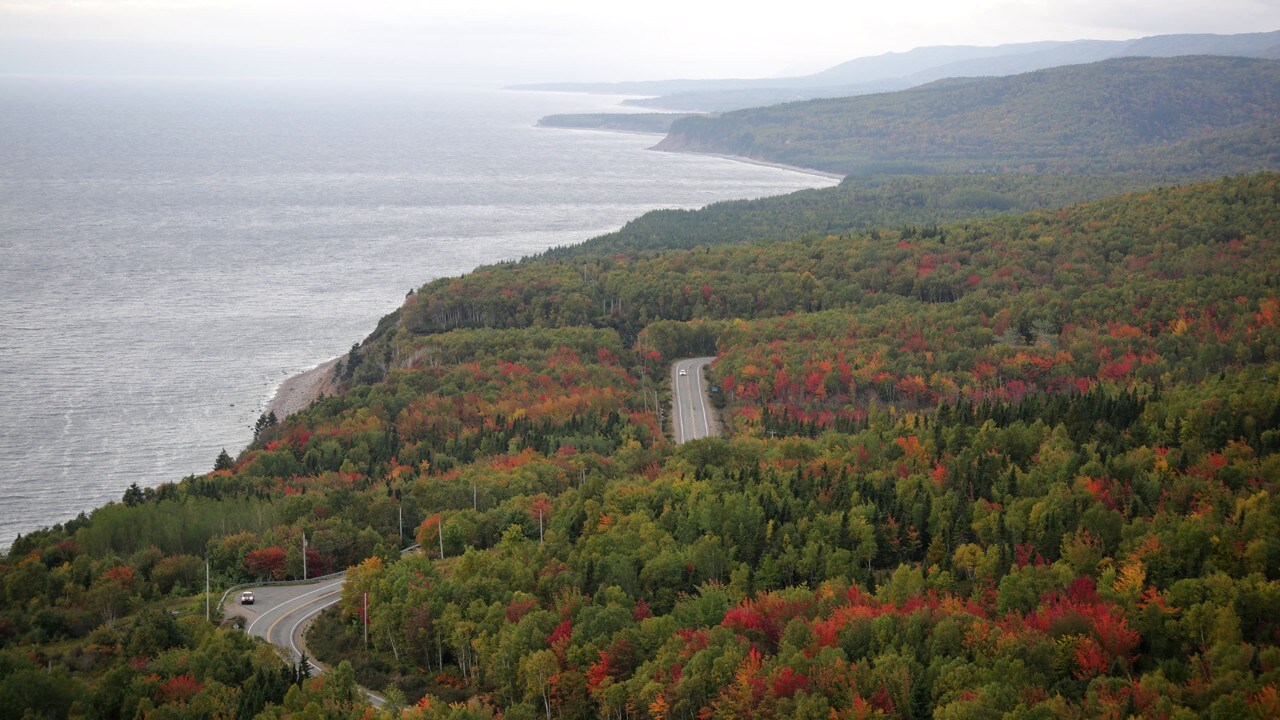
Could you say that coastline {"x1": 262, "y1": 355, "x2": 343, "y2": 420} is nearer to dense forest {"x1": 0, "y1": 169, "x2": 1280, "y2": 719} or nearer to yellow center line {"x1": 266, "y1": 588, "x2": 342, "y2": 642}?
dense forest {"x1": 0, "y1": 169, "x2": 1280, "y2": 719}

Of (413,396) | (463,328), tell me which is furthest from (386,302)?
(413,396)

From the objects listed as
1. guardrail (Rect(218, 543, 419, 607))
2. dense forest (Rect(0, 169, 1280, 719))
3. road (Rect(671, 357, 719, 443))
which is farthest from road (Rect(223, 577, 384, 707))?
road (Rect(671, 357, 719, 443))

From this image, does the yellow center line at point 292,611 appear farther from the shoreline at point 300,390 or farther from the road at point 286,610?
the shoreline at point 300,390

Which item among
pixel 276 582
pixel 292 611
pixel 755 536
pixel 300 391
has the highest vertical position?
pixel 755 536

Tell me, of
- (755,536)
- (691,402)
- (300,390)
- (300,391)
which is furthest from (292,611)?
(300,390)

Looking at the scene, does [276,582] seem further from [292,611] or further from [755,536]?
[755,536]

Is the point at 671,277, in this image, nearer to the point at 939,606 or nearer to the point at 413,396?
the point at 413,396
